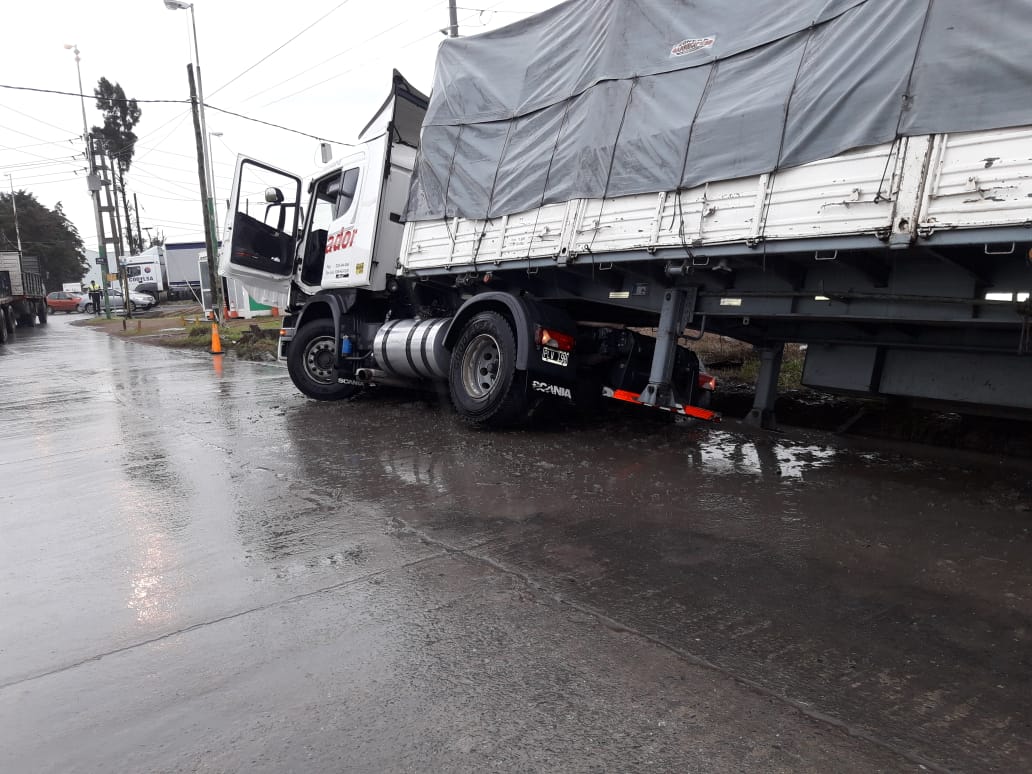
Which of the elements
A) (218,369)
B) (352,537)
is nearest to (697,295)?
(352,537)

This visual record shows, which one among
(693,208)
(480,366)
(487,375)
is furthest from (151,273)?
(693,208)

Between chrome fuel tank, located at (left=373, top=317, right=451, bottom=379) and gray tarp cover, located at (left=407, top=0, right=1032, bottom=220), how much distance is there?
1.31 m

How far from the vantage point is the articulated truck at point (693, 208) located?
4.30 m

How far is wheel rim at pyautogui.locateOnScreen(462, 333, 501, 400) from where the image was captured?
7664 mm

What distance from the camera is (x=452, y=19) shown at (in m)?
17.2

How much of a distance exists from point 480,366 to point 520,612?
4.58 metres

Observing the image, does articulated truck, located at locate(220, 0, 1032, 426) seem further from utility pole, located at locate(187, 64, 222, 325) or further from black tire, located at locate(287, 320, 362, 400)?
utility pole, located at locate(187, 64, 222, 325)

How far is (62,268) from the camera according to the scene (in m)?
81.0

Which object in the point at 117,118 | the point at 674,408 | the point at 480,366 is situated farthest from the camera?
the point at 117,118

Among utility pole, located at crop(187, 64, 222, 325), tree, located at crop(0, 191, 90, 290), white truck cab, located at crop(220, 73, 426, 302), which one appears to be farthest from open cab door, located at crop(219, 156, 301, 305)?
tree, located at crop(0, 191, 90, 290)

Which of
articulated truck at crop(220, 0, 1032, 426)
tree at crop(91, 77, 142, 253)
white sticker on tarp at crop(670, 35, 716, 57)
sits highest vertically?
tree at crop(91, 77, 142, 253)

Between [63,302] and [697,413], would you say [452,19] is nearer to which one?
[697,413]

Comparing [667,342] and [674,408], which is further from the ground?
[667,342]

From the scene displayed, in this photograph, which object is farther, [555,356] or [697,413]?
[555,356]
